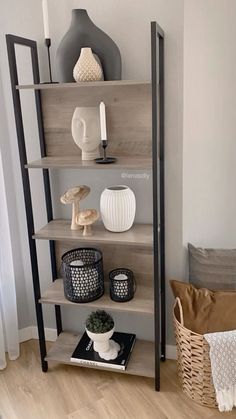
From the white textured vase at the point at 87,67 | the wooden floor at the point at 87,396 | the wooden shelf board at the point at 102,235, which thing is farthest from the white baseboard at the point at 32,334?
the white textured vase at the point at 87,67

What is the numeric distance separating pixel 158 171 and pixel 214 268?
0.54 meters

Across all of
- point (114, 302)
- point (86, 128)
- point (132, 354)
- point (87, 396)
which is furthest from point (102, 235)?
point (87, 396)

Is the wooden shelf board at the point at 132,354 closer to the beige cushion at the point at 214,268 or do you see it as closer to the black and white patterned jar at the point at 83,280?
the black and white patterned jar at the point at 83,280

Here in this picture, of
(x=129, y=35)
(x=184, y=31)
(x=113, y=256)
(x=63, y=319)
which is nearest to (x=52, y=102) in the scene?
(x=129, y=35)

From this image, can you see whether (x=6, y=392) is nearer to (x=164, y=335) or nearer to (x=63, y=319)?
(x=63, y=319)

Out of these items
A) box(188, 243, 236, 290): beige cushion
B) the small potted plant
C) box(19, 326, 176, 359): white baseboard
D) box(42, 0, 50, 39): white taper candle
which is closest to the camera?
box(42, 0, 50, 39): white taper candle

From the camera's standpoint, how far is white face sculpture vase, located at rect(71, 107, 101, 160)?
5.74 feet

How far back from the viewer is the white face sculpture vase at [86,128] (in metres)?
1.75

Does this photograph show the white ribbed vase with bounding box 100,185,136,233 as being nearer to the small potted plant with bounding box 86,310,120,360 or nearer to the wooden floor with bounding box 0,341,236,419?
the small potted plant with bounding box 86,310,120,360

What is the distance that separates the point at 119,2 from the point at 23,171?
885 millimetres

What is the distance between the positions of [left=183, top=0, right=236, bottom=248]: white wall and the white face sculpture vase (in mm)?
417

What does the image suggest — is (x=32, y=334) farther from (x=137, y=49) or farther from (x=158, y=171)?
(x=137, y=49)

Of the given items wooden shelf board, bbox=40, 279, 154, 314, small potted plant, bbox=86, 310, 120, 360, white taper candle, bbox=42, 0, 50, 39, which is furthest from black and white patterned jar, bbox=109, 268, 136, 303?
white taper candle, bbox=42, 0, 50, 39

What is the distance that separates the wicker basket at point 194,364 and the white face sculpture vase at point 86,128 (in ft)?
2.77
